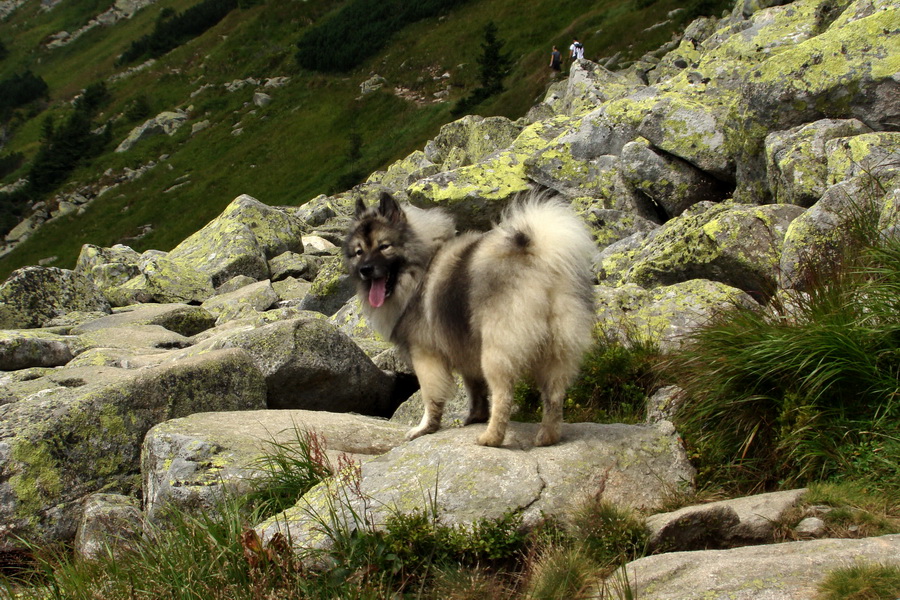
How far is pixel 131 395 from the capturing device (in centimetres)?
816

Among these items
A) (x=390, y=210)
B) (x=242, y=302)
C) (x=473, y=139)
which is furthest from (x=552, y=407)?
(x=473, y=139)

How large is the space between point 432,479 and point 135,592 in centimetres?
215

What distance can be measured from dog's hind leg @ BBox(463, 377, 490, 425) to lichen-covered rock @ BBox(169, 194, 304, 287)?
15.2m

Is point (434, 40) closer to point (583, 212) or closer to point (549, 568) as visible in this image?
point (583, 212)

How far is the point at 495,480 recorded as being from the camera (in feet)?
18.6

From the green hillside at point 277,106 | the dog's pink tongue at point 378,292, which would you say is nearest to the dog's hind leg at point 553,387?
the dog's pink tongue at point 378,292

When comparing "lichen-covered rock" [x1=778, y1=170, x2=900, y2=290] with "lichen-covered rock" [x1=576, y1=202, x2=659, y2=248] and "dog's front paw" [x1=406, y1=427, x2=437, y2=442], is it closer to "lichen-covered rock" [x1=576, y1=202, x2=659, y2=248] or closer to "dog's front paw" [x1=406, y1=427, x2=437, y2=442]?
"dog's front paw" [x1=406, y1=427, x2=437, y2=442]

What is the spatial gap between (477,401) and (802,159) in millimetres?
5733

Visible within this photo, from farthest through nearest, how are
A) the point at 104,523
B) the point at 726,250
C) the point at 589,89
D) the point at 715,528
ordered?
the point at 589,89
the point at 726,250
the point at 104,523
the point at 715,528

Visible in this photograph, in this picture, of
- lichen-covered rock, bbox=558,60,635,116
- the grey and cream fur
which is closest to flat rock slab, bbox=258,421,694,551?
the grey and cream fur

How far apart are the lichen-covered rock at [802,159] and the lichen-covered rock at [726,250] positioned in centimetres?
35

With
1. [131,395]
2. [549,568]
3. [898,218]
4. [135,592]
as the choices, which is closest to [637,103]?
[898,218]

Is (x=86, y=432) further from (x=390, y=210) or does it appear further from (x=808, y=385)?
(x=808, y=385)

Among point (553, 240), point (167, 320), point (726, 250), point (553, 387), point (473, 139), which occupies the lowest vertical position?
point (473, 139)
